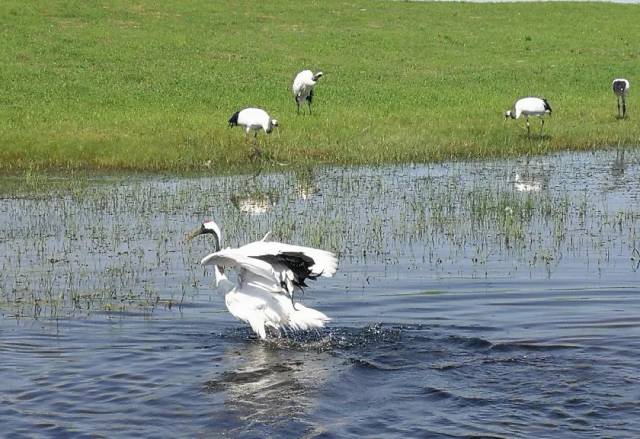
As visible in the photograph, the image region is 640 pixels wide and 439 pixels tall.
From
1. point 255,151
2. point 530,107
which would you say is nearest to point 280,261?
point 255,151

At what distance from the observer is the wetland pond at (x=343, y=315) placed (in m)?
Answer: 9.02

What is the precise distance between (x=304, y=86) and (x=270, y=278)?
17846mm

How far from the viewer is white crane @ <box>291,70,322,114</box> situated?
93.2 ft

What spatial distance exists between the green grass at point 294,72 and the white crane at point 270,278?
34.8 feet

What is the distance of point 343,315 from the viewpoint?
12.0 meters

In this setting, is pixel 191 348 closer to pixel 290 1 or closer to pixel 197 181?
pixel 197 181

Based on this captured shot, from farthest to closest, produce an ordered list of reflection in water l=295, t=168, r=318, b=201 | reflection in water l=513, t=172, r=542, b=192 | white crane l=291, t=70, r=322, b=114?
1. white crane l=291, t=70, r=322, b=114
2. reflection in water l=513, t=172, r=542, b=192
3. reflection in water l=295, t=168, r=318, b=201

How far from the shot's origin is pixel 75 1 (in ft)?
155

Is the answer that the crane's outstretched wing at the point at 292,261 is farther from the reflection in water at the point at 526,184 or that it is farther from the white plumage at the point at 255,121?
the white plumage at the point at 255,121

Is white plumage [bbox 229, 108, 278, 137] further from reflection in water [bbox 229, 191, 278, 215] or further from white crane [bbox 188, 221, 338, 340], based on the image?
white crane [bbox 188, 221, 338, 340]

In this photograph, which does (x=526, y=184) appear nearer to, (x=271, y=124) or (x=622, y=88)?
(x=271, y=124)

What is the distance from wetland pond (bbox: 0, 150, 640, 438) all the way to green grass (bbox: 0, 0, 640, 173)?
11.7 ft

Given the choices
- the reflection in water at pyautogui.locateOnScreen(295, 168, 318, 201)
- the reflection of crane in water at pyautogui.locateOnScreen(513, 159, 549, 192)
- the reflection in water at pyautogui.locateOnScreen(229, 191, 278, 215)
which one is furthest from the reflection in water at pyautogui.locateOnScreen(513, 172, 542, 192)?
the reflection in water at pyautogui.locateOnScreen(229, 191, 278, 215)

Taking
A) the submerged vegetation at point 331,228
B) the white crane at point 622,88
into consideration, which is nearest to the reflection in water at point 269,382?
the submerged vegetation at point 331,228
